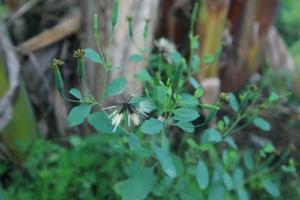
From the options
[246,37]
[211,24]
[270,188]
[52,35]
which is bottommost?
[270,188]

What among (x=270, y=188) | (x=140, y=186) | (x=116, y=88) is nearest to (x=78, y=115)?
(x=116, y=88)

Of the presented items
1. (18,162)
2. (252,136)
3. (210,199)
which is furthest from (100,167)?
(252,136)

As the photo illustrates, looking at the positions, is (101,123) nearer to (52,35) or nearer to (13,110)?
(13,110)

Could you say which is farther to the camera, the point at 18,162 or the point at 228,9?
the point at 228,9

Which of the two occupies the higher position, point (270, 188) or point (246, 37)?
point (246, 37)

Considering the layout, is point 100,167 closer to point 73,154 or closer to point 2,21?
point 73,154

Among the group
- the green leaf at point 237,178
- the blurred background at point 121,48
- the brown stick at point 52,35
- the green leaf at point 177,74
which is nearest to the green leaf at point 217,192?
the green leaf at point 237,178

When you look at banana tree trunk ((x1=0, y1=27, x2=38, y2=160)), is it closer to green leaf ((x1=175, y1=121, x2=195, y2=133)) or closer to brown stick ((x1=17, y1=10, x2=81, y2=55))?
brown stick ((x1=17, y1=10, x2=81, y2=55))

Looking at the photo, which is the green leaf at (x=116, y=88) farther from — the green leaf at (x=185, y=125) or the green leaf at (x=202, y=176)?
the green leaf at (x=202, y=176)
